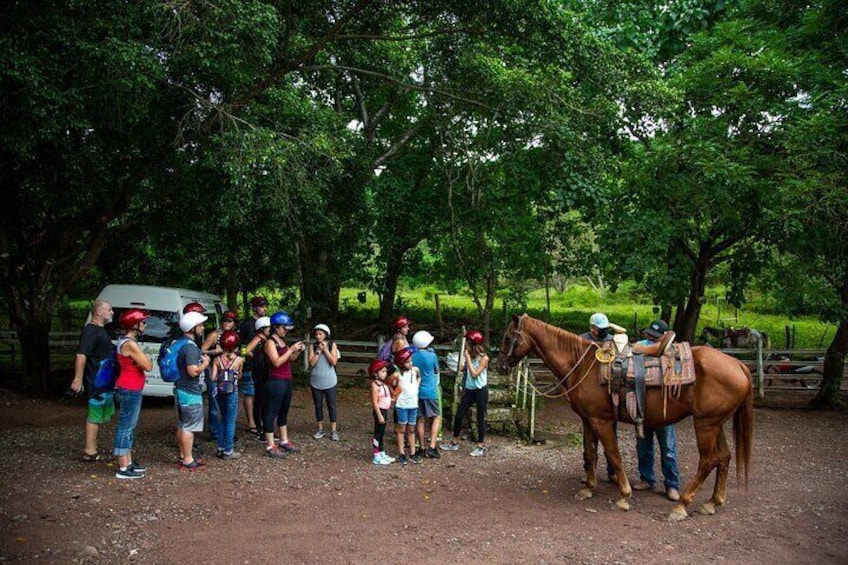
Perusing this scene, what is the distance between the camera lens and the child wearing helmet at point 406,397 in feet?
26.5

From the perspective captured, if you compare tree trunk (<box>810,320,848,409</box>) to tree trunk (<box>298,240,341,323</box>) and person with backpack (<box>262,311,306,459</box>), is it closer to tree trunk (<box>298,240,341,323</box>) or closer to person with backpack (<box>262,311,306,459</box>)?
tree trunk (<box>298,240,341,323</box>)

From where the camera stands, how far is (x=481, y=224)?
43.7 feet

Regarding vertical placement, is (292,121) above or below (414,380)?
above

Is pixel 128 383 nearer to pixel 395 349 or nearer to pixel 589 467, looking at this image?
pixel 395 349

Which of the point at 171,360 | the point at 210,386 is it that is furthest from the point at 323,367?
the point at 171,360

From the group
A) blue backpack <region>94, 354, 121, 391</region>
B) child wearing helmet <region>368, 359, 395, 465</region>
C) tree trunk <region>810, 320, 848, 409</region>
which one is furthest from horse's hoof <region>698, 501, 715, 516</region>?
tree trunk <region>810, 320, 848, 409</region>

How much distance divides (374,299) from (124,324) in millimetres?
20185

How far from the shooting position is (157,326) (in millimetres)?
10781

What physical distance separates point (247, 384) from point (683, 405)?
5.55 meters

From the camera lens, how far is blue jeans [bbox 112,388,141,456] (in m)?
6.86

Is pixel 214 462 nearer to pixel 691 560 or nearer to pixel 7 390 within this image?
pixel 691 560

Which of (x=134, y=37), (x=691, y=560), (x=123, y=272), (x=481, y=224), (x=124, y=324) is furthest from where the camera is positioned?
(x=123, y=272)

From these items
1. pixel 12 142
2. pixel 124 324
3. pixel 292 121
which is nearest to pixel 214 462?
pixel 124 324

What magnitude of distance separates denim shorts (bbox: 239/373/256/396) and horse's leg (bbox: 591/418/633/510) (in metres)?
4.59
